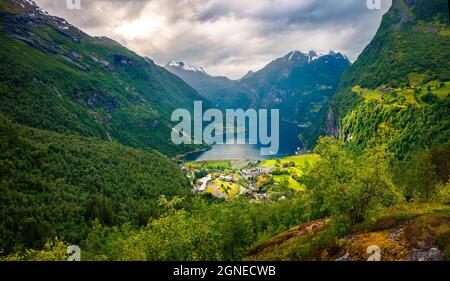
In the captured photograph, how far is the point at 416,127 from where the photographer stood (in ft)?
413

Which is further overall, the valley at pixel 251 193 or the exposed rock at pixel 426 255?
the valley at pixel 251 193

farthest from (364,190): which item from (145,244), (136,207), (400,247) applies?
(136,207)

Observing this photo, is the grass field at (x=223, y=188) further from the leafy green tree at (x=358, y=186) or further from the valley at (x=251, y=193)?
the leafy green tree at (x=358, y=186)

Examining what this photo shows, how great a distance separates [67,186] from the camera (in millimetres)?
116500

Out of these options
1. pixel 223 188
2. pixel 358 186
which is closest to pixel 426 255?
pixel 358 186

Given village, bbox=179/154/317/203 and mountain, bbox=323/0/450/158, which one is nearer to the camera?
mountain, bbox=323/0/450/158

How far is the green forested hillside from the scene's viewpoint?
9262 cm

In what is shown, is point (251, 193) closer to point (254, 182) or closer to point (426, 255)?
point (254, 182)

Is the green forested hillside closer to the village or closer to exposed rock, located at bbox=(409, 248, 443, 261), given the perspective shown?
the village

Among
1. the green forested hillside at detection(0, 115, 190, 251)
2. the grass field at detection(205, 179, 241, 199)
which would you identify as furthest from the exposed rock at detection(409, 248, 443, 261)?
the grass field at detection(205, 179, 241, 199)

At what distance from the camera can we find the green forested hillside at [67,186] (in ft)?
304

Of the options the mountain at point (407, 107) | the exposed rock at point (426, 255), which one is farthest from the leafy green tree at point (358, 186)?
the mountain at point (407, 107)

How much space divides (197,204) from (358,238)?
35.4 m
